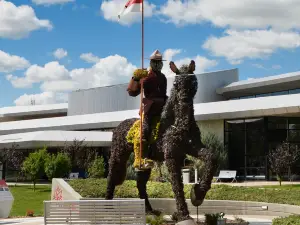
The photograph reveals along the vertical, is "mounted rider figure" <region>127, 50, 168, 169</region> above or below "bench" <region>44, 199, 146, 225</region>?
above

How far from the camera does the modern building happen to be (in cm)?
3512

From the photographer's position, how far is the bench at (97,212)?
10961 mm

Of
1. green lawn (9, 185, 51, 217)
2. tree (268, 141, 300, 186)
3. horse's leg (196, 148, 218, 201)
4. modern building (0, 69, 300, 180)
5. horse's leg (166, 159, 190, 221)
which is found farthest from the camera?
modern building (0, 69, 300, 180)

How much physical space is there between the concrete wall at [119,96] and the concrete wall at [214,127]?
4.50m

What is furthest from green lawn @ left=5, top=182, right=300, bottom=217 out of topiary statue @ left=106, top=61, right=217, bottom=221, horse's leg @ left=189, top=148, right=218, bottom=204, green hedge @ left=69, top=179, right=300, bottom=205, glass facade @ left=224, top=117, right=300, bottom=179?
glass facade @ left=224, top=117, right=300, bottom=179

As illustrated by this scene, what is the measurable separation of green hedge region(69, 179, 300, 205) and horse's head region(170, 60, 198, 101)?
16.5 feet

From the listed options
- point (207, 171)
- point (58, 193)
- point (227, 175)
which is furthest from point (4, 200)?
point (227, 175)

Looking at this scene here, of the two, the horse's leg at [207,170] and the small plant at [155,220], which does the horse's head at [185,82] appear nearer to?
the horse's leg at [207,170]

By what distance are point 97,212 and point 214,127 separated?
90.3 feet

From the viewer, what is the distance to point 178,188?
1123cm

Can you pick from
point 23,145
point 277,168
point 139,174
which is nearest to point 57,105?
point 23,145

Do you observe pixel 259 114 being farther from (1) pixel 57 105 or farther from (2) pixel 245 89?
(1) pixel 57 105

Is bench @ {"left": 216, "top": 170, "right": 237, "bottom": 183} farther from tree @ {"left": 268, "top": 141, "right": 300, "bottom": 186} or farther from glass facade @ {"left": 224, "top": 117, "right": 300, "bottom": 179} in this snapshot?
tree @ {"left": 268, "top": 141, "right": 300, "bottom": 186}

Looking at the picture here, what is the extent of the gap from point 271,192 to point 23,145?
27.3m
